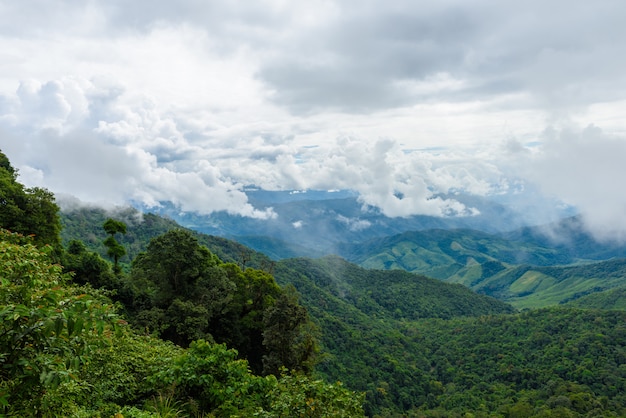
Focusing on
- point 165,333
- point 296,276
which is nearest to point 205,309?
point 165,333

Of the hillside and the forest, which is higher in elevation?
the forest

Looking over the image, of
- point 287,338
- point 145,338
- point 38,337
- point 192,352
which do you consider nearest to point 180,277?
point 287,338

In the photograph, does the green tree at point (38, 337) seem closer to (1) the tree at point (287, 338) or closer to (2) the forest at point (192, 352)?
(2) the forest at point (192, 352)

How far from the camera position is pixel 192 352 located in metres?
14.1

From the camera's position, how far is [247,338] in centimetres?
3612

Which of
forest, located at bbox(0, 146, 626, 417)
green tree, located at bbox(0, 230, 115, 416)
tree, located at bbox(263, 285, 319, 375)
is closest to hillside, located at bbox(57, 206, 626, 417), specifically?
forest, located at bbox(0, 146, 626, 417)

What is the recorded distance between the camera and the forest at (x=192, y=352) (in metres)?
5.66

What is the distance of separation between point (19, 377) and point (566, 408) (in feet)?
349

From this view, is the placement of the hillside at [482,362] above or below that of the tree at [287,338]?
below

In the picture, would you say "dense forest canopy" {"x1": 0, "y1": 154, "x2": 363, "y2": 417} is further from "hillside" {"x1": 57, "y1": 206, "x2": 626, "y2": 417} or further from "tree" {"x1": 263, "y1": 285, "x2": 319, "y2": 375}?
"hillside" {"x1": 57, "y1": 206, "x2": 626, "y2": 417}

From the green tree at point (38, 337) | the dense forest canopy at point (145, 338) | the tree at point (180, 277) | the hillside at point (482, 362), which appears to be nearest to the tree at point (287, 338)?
the dense forest canopy at point (145, 338)

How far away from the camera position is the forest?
18.6ft

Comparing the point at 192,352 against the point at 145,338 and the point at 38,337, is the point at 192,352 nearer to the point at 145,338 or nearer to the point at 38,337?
the point at 145,338

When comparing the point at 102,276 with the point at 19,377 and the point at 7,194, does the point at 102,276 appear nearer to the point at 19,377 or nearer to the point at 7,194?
the point at 7,194
